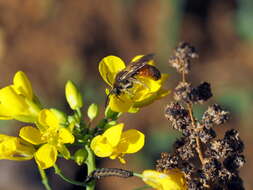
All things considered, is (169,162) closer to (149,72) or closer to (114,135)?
(114,135)

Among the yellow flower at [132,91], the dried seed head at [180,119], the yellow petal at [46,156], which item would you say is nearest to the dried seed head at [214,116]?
the dried seed head at [180,119]

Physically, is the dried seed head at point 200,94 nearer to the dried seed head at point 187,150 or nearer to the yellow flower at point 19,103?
the dried seed head at point 187,150

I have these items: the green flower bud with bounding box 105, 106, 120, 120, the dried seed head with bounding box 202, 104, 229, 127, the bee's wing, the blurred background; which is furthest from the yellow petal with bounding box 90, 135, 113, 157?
the blurred background

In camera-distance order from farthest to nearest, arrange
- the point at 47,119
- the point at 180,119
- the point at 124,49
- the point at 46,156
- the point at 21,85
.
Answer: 1. the point at 124,49
2. the point at 21,85
3. the point at 47,119
4. the point at 46,156
5. the point at 180,119

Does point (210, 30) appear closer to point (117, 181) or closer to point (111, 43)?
point (111, 43)

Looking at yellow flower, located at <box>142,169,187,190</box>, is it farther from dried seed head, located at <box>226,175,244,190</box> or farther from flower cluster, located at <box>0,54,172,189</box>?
dried seed head, located at <box>226,175,244,190</box>

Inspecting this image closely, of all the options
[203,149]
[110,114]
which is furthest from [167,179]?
[110,114]

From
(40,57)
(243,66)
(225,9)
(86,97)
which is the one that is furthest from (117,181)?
(225,9)
